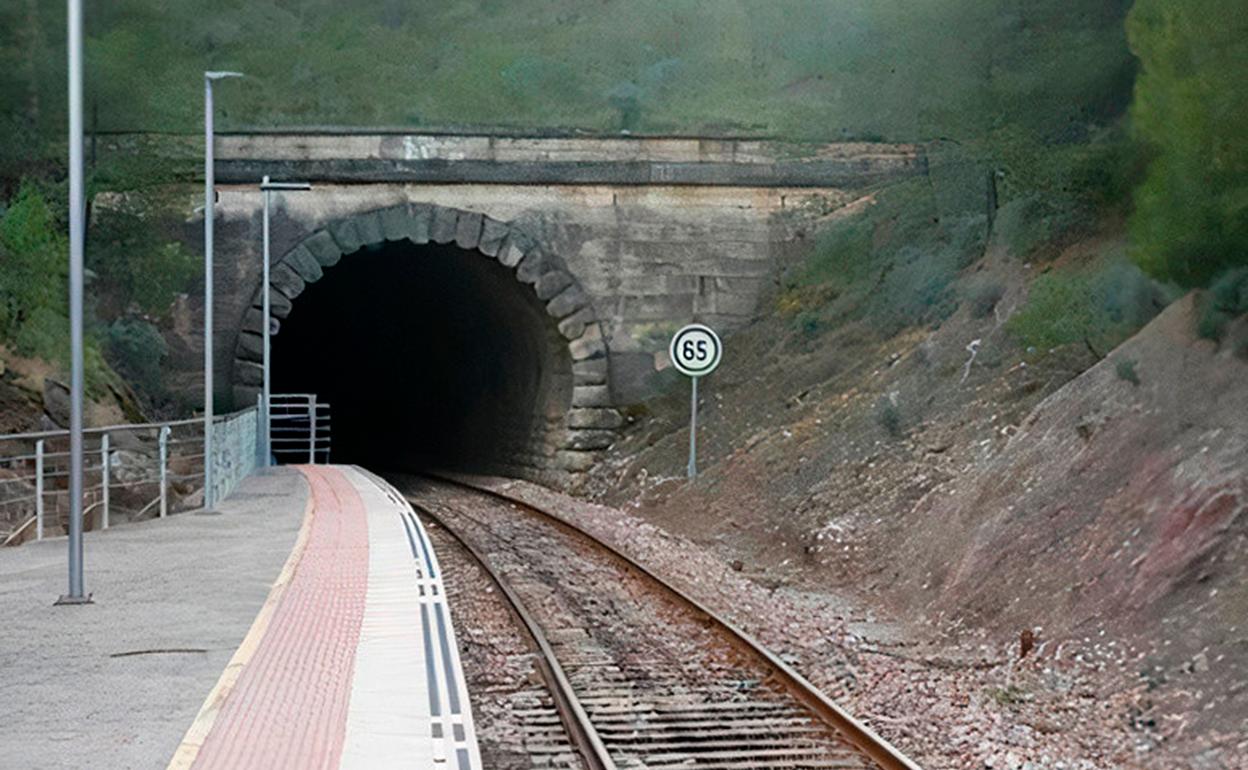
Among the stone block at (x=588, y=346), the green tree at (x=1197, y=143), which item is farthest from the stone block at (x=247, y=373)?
the green tree at (x=1197, y=143)

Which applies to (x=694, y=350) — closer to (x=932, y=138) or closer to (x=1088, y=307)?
(x=1088, y=307)

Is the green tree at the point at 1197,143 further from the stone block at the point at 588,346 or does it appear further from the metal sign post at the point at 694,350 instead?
the stone block at the point at 588,346

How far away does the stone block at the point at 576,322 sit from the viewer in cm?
2942

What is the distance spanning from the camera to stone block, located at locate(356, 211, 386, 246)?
29281 millimetres

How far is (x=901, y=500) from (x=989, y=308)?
15.4ft

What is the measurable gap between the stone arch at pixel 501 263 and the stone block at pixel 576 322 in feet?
0.04

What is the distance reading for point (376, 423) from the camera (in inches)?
2080

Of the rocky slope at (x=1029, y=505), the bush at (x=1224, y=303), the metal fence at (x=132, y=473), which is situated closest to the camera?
the rocky slope at (x=1029, y=505)

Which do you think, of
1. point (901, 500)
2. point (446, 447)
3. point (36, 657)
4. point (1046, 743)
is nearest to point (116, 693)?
point (36, 657)

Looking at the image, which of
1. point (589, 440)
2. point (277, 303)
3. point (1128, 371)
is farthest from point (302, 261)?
point (1128, 371)

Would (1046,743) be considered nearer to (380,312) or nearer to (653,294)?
(653,294)

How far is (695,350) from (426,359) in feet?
74.9

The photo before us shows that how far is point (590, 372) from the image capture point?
29406mm

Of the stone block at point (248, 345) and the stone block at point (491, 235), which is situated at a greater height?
the stone block at point (491, 235)
